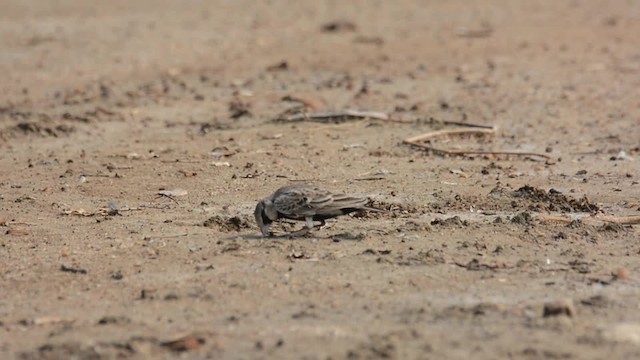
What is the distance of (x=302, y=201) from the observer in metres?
7.05

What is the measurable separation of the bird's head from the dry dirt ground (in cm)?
8

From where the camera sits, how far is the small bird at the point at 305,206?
7.04m

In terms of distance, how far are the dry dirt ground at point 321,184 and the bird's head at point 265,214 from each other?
0.27ft

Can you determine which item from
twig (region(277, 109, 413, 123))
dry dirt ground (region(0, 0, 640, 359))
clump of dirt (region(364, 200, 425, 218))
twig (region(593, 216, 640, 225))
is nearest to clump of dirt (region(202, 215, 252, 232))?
dry dirt ground (region(0, 0, 640, 359))

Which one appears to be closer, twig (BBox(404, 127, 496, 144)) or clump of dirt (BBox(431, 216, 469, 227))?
clump of dirt (BBox(431, 216, 469, 227))

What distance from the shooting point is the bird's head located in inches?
279

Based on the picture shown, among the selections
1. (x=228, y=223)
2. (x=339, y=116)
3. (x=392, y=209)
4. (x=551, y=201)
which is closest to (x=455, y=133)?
(x=339, y=116)

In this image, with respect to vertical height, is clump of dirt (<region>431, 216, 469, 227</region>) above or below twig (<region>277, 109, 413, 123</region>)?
below

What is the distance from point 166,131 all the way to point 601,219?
4383 millimetres

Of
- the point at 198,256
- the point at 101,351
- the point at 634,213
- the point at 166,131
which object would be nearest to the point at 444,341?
the point at 101,351

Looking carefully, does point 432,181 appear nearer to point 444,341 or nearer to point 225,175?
point 225,175

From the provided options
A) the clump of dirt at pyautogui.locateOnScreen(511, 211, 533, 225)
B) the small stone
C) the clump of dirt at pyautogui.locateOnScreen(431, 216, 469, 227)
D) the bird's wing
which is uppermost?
the bird's wing

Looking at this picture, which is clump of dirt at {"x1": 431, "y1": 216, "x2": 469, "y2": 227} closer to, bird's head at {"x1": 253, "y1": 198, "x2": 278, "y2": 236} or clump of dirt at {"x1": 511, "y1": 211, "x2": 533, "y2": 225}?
clump of dirt at {"x1": 511, "y1": 211, "x2": 533, "y2": 225}

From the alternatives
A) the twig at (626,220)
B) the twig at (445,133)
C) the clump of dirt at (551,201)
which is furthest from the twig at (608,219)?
the twig at (445,133)
